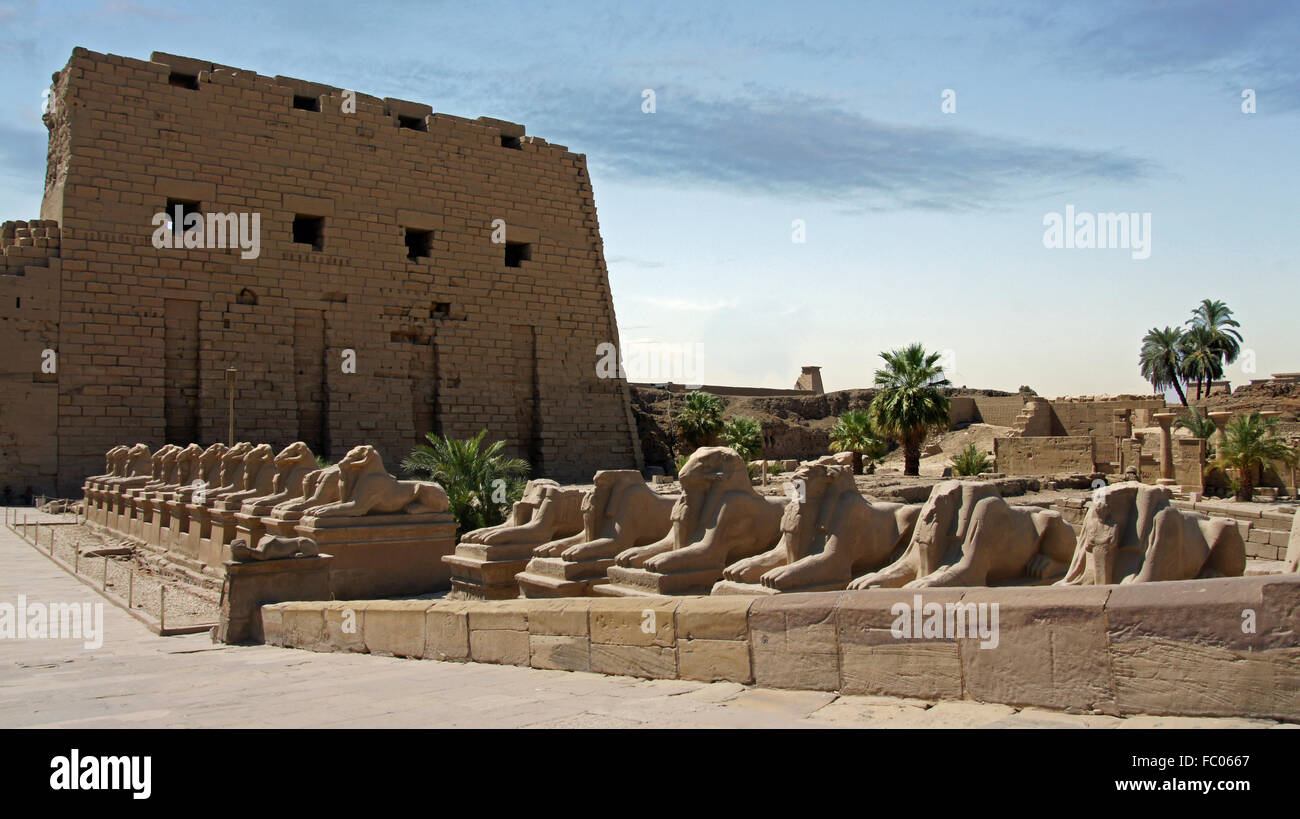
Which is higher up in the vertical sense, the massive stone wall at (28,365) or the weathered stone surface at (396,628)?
the massive stone wall at (28,365)

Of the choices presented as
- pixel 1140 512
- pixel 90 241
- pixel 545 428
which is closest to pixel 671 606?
pixel 1140 512

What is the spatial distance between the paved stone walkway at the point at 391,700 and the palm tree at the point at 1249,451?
19.2 metres

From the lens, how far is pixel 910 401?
24078 mm

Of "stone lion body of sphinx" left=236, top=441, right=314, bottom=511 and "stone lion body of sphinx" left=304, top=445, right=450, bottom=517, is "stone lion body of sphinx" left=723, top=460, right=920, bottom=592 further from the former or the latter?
"stone lion body of sphinx" left=236, top=441, right=314, bottom=511

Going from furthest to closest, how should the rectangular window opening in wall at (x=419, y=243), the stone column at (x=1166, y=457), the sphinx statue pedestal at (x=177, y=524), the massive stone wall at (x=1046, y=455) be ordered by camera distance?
the massive stone wall at (x=1046, y=455) < the rectangular window opening in wall at (x=419, y=243) < the stone column at (x=1166, y=457) < the sphinx statue pedestal at (x=177, y=524)

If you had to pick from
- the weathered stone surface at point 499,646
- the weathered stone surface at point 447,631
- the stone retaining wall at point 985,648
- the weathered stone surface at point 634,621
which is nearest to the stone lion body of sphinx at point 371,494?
the weathered stone surface at point 447,631

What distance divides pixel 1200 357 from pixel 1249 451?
76.2 feet

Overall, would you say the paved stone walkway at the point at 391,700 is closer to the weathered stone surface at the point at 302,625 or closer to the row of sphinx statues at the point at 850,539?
the weathered stone surface at the point at 302,625

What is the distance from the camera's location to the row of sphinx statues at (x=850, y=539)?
4305mm

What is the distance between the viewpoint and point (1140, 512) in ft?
14.3

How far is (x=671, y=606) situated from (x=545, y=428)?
2015 centimetres

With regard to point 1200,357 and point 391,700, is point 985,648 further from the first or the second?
point 1200,357

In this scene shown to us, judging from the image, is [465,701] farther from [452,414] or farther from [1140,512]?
[452,414]

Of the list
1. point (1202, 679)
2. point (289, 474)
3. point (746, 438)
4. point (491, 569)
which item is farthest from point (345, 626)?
point (746, 438)
